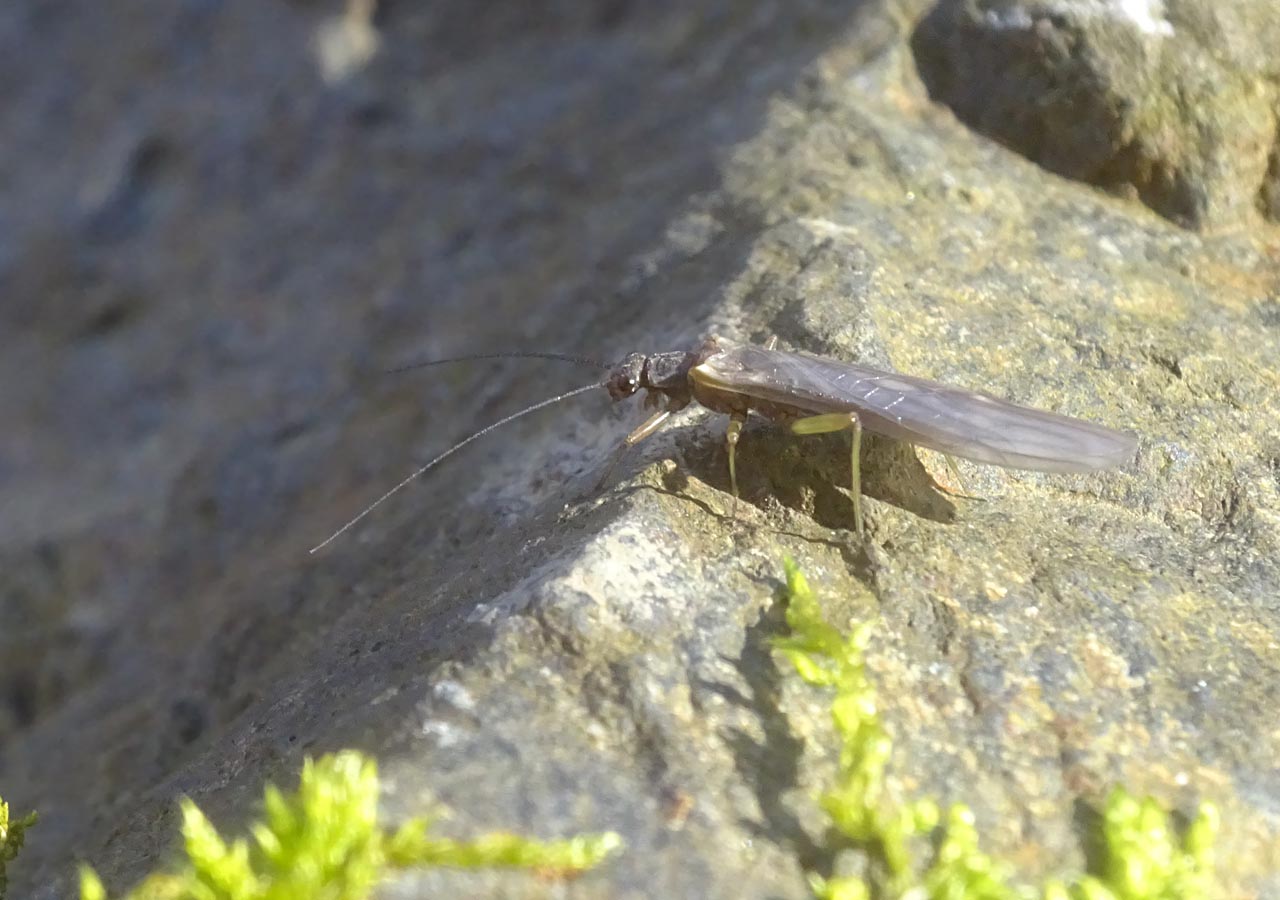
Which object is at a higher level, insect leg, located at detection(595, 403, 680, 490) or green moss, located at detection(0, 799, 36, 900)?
insect leg, located at detection(595, 403, 680, 490)

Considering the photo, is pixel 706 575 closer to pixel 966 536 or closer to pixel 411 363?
pixel 966 536

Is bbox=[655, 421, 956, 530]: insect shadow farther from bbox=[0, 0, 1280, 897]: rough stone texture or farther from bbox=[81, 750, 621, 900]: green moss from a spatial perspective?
bbox=[81, 750, 621, 900]: green moss

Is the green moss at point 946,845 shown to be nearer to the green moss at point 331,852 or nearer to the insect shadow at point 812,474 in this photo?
the green moss at point 331,852

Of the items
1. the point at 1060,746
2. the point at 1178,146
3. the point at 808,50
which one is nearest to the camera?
the point at 1060,746

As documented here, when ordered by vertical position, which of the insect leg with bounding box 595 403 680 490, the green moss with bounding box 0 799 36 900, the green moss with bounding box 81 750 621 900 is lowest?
the green moss with bounding box 0 799 36 900

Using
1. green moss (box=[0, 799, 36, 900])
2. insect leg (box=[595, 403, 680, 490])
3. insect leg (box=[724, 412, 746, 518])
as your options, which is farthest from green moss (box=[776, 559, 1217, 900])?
green moss (box=[0, 799, 36, 900])

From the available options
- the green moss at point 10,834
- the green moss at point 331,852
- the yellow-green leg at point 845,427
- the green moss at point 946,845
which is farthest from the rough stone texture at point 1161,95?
the green moss at point 10,834

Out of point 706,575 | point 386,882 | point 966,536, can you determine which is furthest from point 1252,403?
point 386,882
